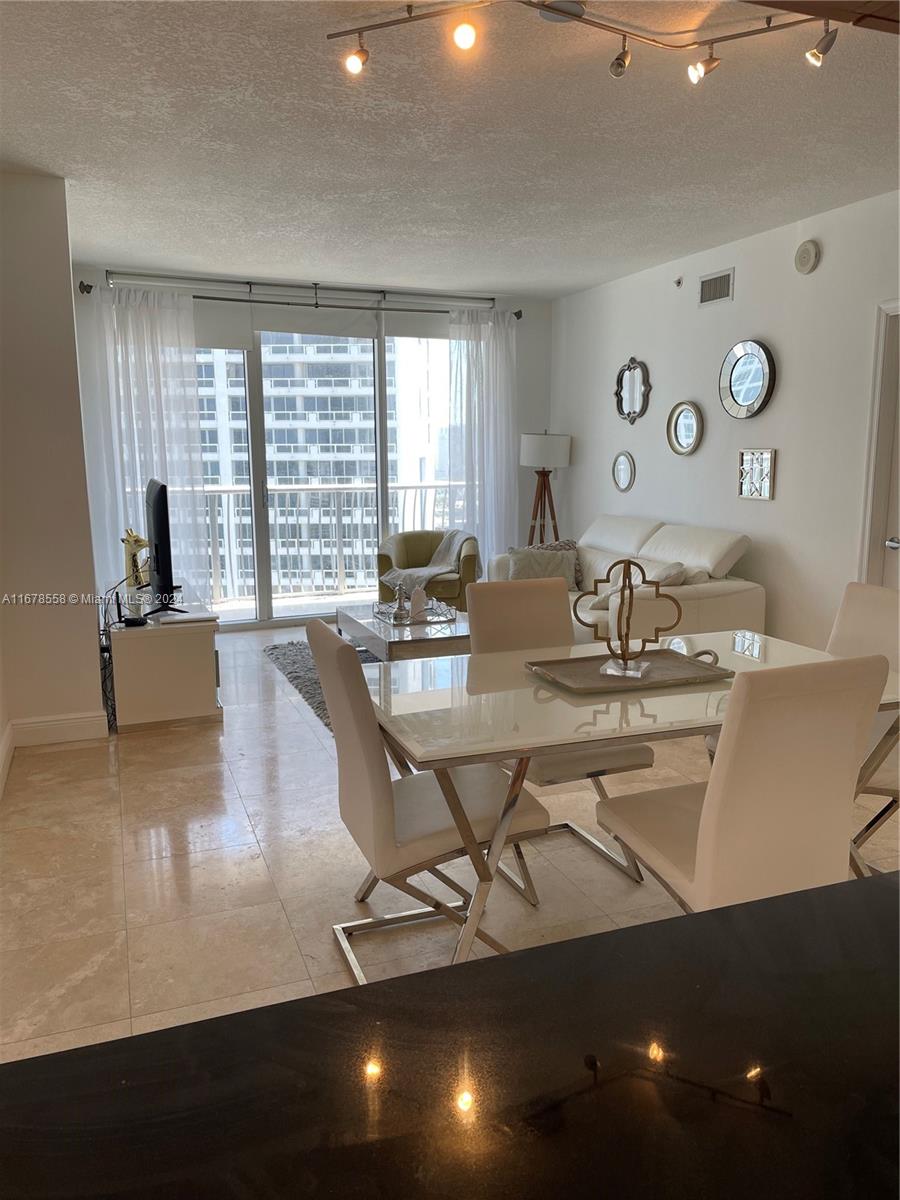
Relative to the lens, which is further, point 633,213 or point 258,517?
point 258,517

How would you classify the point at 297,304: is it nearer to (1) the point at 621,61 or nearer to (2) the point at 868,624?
(1) the point at 621,61

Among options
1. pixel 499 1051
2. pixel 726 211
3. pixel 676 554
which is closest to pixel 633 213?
pixel 726 211

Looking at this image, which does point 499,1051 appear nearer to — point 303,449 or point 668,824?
point 668,824

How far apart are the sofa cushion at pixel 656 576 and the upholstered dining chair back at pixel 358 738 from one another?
276 centimetres

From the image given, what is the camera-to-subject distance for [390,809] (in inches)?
83.0

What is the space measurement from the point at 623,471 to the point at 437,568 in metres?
1.61

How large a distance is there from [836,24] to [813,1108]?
9.54ft

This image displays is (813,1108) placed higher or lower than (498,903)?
higher

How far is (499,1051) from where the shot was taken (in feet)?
2.19

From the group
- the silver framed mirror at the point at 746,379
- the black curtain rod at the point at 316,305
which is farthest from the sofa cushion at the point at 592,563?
the black curtain rod at the point at 316,305

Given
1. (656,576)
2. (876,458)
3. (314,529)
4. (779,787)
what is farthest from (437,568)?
(779,787)

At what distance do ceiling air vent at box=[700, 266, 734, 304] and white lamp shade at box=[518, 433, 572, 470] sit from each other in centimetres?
180

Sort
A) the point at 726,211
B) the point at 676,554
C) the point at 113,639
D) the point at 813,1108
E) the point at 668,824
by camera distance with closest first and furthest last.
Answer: the point at 813,1108 → the point at 668,824 → the point at 113,639 → the point at 726,211 → the point at 676,554

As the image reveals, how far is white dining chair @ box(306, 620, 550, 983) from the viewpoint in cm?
207
